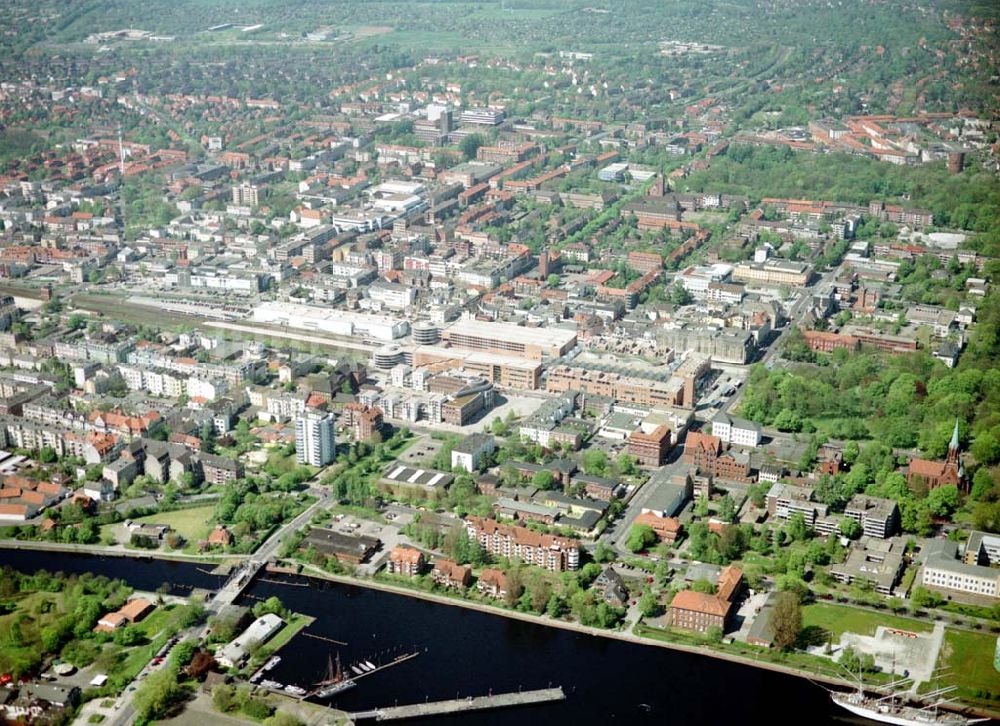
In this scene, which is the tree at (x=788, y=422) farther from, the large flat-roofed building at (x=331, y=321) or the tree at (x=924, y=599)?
the large flat-roofed building at (x=331, y=321)

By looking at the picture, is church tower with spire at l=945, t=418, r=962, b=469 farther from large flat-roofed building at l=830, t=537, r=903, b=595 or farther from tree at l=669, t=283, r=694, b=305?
tree at l=669, t=283, r=694, b=305

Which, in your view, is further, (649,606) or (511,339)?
(511,339)

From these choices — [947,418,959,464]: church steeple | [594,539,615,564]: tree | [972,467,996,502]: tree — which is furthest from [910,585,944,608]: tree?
[947,418,959,464]: church steeple

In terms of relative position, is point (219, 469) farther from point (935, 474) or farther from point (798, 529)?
point (935, 474)

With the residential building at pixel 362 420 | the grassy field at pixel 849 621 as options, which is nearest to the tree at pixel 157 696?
the residential building at pixel 362 420

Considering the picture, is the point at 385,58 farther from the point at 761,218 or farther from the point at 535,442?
the point at 535,442

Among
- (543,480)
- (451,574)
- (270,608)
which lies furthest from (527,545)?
(270,608)
